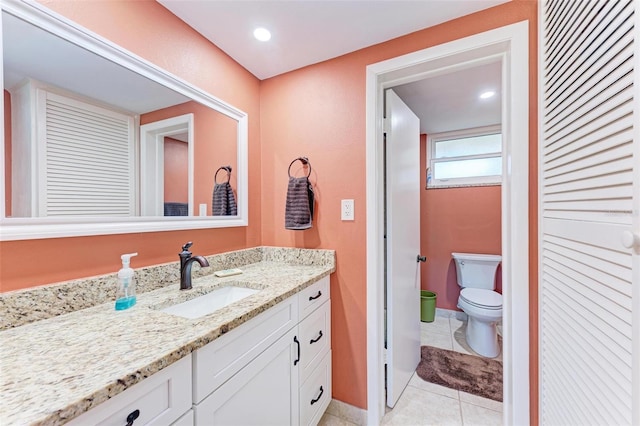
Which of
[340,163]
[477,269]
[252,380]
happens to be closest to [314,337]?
[252,380]

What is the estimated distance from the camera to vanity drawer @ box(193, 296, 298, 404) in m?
0.72

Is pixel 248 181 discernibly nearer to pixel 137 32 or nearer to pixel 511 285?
pixel 137 32

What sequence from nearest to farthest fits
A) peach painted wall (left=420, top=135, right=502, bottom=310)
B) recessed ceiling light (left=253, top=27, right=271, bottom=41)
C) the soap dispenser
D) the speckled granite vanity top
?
the speckled granite vanity top → the soap dispenser → recessed ceiling light (left=253, top=27, right=271, bottom=41) → peach painted wall (left=420, top=135, right=502, bottom=310)

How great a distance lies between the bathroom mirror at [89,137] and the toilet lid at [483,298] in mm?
2200

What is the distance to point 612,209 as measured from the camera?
0.68m

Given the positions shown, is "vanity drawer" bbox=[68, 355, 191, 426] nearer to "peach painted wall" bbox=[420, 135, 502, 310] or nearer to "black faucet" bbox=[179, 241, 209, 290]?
"black faucet" bbox=[179, 241, 209, 290]

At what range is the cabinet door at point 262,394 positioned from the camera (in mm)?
770

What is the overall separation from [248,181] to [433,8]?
4.55 ft

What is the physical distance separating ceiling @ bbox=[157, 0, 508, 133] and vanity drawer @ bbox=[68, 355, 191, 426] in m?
1.49

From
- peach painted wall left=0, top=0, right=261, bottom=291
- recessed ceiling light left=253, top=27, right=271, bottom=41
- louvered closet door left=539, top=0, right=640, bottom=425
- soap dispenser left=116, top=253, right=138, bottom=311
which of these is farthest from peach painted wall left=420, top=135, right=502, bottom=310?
soap dispenser left=116, top=253, right=138, bottom=311

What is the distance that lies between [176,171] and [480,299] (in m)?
2.51

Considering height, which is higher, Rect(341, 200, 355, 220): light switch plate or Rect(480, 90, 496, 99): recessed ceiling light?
Rect(480, 90, 496, 99): recessed ceiling light

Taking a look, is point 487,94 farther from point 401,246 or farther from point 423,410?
point 423,410

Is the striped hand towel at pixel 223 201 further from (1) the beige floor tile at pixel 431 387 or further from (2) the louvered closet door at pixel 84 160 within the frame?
(1) the beige floor tile at pixel 431 387
